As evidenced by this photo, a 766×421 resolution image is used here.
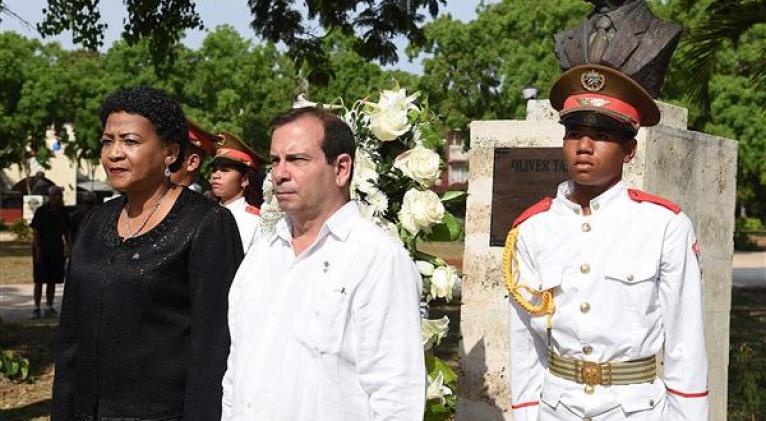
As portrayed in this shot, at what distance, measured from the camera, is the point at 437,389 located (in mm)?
4914

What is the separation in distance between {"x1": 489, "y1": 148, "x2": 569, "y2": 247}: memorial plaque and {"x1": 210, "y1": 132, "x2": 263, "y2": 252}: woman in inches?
67.2

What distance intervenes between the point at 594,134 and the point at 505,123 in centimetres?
232

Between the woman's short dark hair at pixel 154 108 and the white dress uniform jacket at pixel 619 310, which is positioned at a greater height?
the woman's short dark hair at pixel 154 108

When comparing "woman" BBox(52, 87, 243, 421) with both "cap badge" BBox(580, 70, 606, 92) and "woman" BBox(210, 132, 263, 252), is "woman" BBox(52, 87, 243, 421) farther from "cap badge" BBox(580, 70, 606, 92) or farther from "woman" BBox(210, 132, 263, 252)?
"woman" BBox(210, 132, 263, 252)

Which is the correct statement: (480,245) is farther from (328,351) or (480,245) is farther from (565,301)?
(328,351)

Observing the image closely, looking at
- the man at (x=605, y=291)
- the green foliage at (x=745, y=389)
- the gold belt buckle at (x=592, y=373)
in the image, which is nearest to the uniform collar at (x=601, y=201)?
the man at (x=605, y=291)

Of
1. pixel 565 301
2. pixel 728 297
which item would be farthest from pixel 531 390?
pixel 728 297

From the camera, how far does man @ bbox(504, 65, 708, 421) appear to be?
3445 millimetres

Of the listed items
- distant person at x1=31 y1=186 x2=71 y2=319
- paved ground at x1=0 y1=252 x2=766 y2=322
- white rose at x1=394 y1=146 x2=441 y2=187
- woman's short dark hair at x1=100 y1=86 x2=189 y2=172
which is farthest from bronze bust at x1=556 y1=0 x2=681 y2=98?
distant person at x1=31 y1=186 x2=71 y2=319

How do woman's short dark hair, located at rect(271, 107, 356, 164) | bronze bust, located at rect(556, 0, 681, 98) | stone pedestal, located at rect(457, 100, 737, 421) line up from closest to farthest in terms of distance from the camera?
1. woman's short dark hair, located at rect(271, 107, 356, 164)
2. bronze bust, located at rect(556, 0, 681, 98)
3. stone pedestal, located at rect(457, 100, 737, 421)

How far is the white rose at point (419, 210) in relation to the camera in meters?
4.80

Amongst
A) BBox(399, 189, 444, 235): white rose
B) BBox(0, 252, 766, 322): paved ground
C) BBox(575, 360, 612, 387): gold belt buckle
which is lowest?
BBox(0, 252, 766, 322): paved ground

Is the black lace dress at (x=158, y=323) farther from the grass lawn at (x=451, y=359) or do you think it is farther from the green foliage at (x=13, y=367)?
the green foliage at (x=13, y=367)

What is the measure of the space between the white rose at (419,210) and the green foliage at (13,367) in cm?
561
